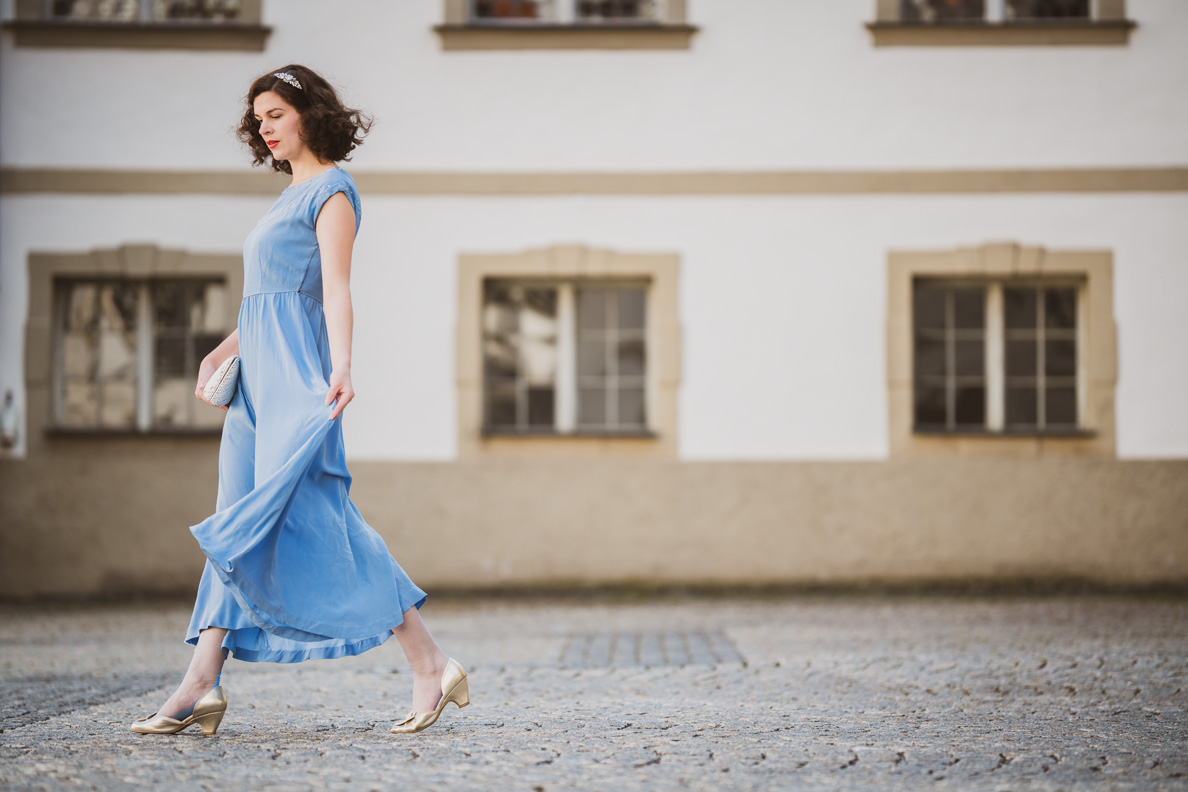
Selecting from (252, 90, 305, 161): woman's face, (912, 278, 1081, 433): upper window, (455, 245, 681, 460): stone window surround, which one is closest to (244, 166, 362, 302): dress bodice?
(252, 90, 305, 161): woman's face

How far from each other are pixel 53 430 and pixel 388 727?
603cm

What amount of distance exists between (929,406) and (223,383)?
252 inches

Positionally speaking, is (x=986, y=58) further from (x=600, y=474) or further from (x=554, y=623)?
(x=554, y=623)

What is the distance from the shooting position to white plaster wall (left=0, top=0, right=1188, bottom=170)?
8539 mm

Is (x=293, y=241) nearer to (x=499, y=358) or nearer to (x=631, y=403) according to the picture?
(x=499, y=358)

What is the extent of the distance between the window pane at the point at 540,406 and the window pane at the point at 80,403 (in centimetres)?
323

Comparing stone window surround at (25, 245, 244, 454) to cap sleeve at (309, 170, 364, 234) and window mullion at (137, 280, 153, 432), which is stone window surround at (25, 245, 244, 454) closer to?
window mullion at (137, 280, 153, 432)

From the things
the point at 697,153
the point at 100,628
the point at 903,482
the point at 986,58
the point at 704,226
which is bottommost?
the point at 100,628

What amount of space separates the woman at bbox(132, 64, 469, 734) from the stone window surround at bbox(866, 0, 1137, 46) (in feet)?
20.1

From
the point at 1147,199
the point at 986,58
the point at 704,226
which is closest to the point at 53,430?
the point at 704,226

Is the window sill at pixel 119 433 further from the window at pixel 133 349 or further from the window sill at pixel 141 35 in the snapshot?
the window sill at pixel 141 35

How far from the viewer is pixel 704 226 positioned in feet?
28.1

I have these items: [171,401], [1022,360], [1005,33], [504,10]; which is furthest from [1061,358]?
[171,401]

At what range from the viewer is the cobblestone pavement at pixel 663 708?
2.91 meters
